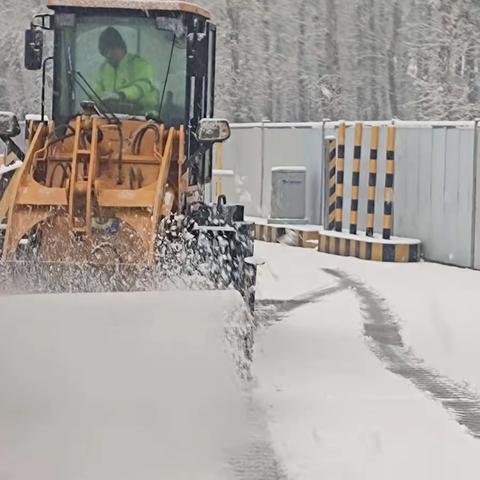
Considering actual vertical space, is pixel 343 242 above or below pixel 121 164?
below

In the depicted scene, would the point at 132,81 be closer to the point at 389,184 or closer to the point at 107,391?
the point at 107,391

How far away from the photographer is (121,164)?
902 cm

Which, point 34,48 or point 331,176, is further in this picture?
point 331,176

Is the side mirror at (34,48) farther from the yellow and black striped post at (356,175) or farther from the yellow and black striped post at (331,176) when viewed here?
the yellow and black striped post at (331,176)

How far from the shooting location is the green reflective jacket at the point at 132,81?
31.2ft

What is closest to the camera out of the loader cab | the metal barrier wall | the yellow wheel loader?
the yellow wheel loader

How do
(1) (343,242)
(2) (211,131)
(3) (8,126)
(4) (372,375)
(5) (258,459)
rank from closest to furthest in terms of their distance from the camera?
(5) (258,459)
(4) (372,375)
(2) (211,131)
(3) (8,126)
(1) (343,242)

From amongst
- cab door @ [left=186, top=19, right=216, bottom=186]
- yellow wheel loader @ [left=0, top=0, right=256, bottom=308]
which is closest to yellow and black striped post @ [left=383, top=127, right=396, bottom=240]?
yellow wheel loader @ [left=0, top=0, right=256, bottom=308]

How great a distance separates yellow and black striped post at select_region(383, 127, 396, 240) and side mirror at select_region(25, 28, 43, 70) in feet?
25.8

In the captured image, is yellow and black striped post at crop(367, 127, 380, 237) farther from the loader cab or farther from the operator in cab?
the operator in cab

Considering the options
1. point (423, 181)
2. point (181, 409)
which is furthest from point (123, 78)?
point (423, 181)

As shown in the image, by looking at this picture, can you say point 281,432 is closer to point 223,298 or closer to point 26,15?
point 223,298

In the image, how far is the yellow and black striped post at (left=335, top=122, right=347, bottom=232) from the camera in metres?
17.9

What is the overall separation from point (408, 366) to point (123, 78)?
313 cm
